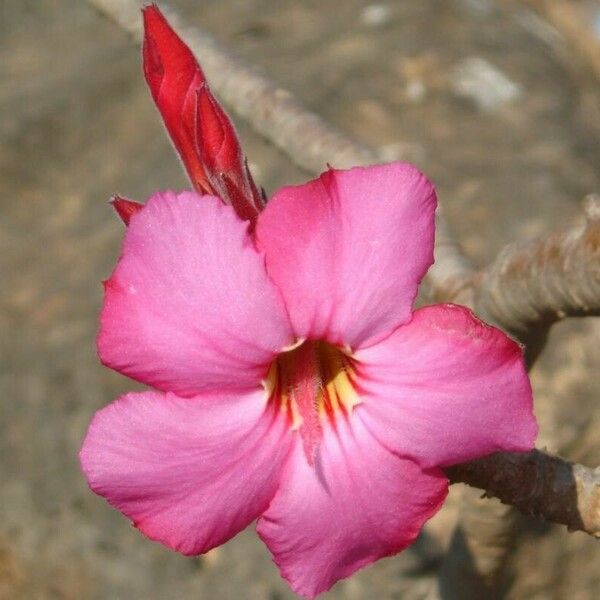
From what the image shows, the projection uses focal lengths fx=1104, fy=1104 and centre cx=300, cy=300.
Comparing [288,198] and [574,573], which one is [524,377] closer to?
[288,198]

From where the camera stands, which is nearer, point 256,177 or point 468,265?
point 468,265

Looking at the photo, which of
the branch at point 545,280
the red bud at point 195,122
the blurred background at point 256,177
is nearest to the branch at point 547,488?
the branch at point 545,280

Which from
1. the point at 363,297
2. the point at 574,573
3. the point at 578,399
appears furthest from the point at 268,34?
the point at 363,297

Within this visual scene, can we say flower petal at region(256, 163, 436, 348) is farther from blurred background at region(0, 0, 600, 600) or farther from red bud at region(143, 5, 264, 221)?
blurred background at region(0, 0, 600, 600)

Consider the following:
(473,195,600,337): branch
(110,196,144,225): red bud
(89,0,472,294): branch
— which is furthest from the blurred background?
(110,196,144,225): red bud

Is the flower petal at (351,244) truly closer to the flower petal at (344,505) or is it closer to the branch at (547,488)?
the flower petal at (344,505)

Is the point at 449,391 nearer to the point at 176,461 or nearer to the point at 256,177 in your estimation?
the point at 176,461

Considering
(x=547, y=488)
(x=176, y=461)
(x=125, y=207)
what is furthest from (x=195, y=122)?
(x=547, y=488)
